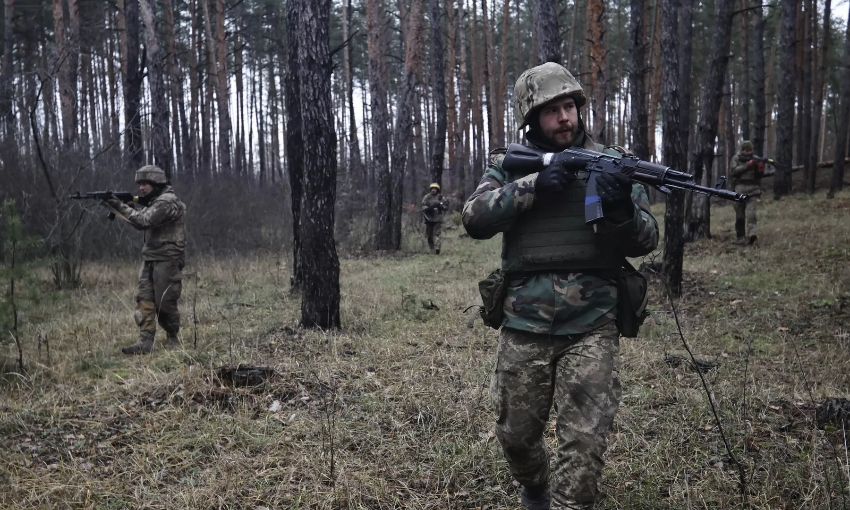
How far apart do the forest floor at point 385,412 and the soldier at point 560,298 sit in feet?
1.51

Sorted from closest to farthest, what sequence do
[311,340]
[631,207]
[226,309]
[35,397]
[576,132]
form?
[631,207] < [576,132] < [35,397] < [311,340] < [226,309]

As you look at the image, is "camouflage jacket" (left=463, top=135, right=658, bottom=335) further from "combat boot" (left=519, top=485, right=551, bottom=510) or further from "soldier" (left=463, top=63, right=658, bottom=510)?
"combat boot" (left=519, top=485, right=551, bottom=510)

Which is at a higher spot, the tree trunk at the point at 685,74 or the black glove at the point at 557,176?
the tree trunk at the point at 685,74

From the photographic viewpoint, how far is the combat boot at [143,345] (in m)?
6.37

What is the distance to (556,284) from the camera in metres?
2.64

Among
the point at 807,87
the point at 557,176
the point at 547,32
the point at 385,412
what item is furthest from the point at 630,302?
the point at 807,87

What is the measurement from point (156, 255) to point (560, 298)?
17.3ft

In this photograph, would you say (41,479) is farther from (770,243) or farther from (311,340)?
(770,243)

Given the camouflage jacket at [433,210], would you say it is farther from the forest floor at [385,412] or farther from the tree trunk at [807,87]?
the tree trunk at [807,87]

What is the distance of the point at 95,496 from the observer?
10.7 ft

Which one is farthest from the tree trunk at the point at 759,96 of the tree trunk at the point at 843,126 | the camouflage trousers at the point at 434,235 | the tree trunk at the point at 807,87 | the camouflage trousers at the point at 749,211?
the camouflage trousers at the point at 434,235

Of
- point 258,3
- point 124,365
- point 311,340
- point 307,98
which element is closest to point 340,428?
point 311,340

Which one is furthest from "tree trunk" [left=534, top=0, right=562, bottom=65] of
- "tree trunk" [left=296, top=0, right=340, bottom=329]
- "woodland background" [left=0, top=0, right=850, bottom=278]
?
"tree trunk" [left=296, top=0, right=340, bottom=329]

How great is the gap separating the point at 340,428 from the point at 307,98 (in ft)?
12.5
